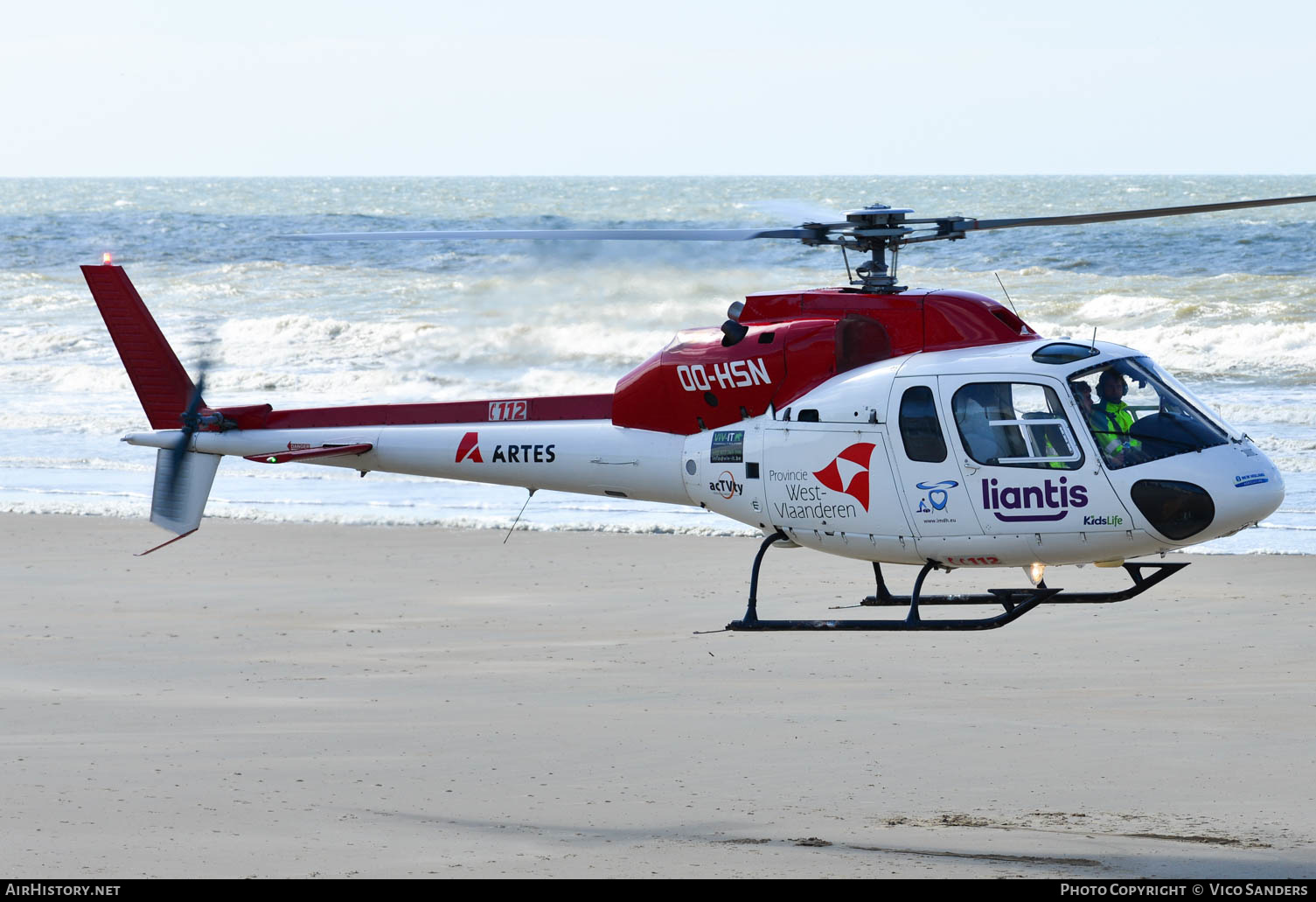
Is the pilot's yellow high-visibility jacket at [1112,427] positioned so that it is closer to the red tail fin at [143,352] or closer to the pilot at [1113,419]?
the pilot at [1113,419]

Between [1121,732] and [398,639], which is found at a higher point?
[1121,732]

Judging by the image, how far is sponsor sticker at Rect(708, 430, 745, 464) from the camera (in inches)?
412

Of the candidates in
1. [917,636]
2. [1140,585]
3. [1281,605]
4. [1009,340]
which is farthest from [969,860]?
[1281,605]

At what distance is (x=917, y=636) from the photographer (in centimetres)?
1348

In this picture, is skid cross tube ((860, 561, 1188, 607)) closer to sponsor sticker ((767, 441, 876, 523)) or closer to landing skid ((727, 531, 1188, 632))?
landing skid ((727, 531, 1188, 632))

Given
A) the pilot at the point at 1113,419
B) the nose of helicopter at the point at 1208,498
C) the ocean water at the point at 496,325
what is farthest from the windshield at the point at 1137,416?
the ocean water at the point at 496,325

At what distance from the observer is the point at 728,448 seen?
34.5 ft

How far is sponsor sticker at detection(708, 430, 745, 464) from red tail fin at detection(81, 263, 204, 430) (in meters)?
4.52

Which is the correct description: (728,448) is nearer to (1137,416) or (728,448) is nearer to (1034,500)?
(1034,500)

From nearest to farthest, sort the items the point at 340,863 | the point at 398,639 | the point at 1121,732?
the point at 340,863 → the point at 1121,732 → the point at 398,639

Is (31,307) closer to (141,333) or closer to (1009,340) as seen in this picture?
(141,333)

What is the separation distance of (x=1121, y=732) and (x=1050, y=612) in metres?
3.53

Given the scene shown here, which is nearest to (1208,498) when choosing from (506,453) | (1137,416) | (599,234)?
(1137,416)

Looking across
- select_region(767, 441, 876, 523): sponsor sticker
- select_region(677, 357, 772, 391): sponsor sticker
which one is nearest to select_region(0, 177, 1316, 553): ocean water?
select_region(677, 357, 772, 391): sponsor sticker
